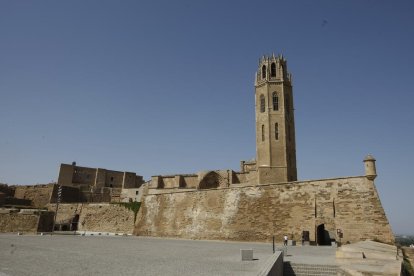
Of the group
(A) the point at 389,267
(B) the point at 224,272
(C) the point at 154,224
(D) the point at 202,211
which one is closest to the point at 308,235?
(D) the point at 202,211

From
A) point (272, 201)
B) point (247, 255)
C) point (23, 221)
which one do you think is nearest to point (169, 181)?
point (23, 221)

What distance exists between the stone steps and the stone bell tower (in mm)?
24181

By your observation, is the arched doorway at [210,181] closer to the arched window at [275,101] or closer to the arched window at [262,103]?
the arched window at [262,103]

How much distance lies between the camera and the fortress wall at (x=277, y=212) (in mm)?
19156

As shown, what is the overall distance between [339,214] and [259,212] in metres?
5.89

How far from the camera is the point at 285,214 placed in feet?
73.2

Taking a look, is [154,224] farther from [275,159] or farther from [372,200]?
[372,200]

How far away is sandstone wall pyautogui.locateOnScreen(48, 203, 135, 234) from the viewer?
119 ft

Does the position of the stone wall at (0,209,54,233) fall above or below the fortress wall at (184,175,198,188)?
below

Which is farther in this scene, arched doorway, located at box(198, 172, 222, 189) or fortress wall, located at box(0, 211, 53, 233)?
arched doorway, located at box(198, 172, 222, 189)

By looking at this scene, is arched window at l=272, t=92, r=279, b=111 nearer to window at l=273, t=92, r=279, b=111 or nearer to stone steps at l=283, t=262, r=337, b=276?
window at l=273, t=92, r=279, b=111

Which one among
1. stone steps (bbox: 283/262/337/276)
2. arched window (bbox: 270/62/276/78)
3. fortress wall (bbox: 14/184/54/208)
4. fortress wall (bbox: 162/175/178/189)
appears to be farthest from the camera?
fortress wall (bbox: 14/184/54/208)

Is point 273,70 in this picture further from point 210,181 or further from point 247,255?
point 247,255

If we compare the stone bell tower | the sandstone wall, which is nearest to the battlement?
the stone bell tower
